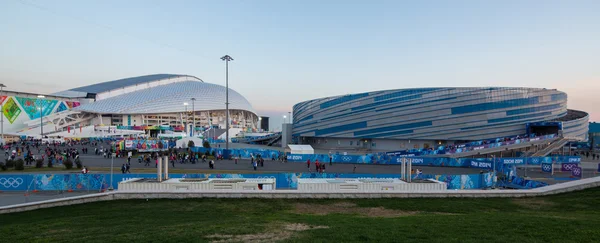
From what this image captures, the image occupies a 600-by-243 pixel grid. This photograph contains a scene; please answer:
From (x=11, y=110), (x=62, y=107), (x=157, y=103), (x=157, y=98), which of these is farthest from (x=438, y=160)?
(x=62, y=107)

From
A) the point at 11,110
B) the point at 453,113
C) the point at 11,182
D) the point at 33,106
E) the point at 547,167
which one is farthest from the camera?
the point at 33,106

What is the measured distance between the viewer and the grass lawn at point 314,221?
24.2ft

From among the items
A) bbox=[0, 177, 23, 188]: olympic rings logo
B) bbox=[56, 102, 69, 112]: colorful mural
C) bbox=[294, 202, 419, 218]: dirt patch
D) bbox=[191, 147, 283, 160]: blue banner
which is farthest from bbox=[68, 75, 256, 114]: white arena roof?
bbox=[294, 202, 419, 218]: dirt patch

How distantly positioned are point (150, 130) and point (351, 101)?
61.6 metres

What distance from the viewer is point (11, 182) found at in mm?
18703

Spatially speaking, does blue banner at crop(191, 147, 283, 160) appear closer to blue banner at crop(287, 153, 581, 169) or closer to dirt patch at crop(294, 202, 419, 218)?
blue banner at crop(287, 153, 581, 169)

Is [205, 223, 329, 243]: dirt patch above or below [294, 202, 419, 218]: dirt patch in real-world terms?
above

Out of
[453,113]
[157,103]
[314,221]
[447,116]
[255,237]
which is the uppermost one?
[157,103]

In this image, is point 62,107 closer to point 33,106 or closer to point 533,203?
point 33,106

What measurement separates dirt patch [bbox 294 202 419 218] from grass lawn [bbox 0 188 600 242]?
0.03 metres

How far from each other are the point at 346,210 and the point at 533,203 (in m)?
7.50

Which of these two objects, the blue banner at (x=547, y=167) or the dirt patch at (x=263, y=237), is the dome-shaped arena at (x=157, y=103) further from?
the dirt patch at (x=263, y=237)

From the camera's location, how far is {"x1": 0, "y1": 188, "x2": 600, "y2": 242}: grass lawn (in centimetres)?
737

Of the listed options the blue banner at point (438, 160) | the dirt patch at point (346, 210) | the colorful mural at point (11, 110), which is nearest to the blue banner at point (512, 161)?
the blue banner at point (438, 160)
